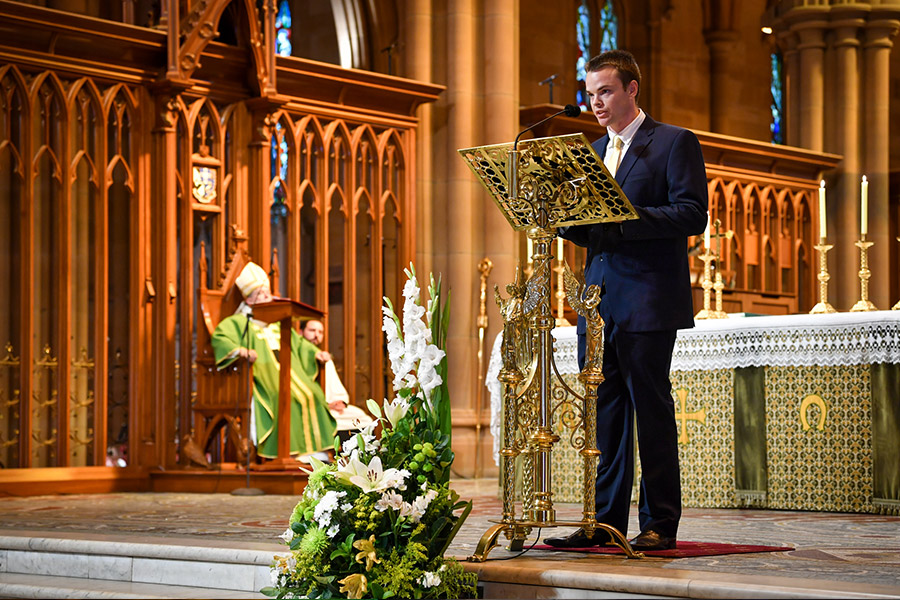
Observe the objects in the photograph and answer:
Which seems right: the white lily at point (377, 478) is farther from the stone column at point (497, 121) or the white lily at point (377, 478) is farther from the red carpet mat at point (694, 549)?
the stone column at point (497, 121)

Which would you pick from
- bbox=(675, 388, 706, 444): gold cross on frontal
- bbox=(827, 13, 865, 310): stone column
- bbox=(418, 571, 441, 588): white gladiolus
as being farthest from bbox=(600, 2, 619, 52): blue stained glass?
bbox=(418, 571, 441, 588): white gladiolus

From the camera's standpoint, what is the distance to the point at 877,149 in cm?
1528

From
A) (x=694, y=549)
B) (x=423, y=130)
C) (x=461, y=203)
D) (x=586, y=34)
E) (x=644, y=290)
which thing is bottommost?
(x=694, y=549)

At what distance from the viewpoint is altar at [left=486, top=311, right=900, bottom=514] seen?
6.98m

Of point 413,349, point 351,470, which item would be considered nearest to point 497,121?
point 413,349

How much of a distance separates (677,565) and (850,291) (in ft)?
38.4

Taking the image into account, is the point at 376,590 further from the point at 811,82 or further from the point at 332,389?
the point at 811,82

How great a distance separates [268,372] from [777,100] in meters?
10.9

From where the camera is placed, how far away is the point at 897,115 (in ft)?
59.3

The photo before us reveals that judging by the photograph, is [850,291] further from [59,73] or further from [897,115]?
[59,73]

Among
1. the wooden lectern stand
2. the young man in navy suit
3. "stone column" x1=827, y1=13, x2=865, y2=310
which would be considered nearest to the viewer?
the young man in navy suit

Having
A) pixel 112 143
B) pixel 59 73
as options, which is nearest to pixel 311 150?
pixel 112 143

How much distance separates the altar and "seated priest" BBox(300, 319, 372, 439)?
209 centimetres

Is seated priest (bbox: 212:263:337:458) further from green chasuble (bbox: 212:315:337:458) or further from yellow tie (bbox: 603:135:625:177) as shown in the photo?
yellow tie (bbox: 603:135:625:177)
